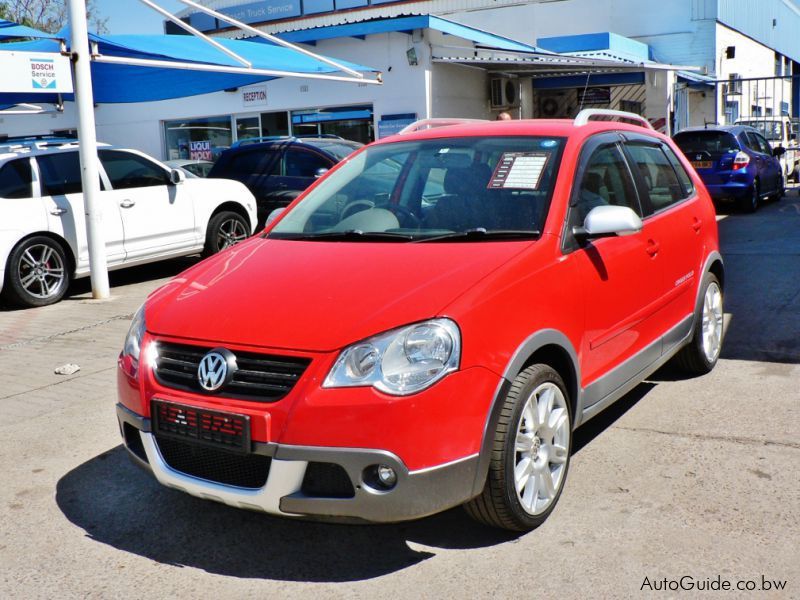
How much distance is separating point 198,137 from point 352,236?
2089cm

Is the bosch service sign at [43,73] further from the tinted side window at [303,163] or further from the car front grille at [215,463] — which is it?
the car front grille at [215,463]

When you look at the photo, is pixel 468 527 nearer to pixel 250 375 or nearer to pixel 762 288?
pixel 250 375

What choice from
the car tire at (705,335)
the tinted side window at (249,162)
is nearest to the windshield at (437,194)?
the car tire at (705,335)

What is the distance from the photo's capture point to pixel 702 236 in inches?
215

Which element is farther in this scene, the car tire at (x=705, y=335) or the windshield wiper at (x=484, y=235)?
the car tire at (x=705, y=335)

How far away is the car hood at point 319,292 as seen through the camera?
126 inches

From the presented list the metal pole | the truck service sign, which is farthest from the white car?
the truck service sign

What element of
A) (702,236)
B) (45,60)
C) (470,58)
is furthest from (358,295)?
(470,58)

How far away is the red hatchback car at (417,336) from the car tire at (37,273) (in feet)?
17.0

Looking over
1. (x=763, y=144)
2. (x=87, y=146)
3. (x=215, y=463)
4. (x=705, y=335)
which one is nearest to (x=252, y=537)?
(x=215, y=463)

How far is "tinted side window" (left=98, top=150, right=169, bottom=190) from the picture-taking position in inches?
390

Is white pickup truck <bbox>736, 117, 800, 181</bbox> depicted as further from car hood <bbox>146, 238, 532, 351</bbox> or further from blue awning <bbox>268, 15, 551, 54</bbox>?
car hood <bbox>146, 238, 532, 351</bbox>

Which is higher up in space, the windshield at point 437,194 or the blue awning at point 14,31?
the blue awning at point 14,31

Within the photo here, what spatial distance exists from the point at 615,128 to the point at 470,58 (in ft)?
48.9
